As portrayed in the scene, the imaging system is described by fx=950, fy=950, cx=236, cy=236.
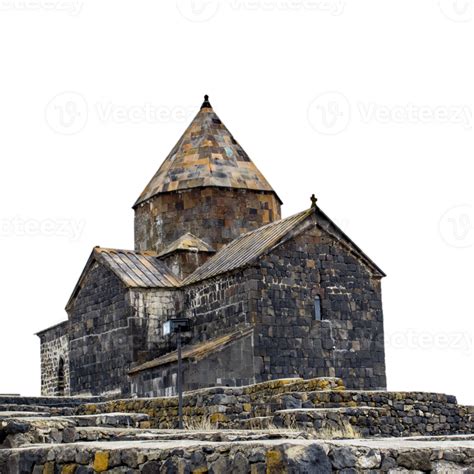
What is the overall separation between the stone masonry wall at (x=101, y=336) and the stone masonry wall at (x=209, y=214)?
78.1 inches

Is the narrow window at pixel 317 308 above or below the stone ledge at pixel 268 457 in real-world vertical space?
above

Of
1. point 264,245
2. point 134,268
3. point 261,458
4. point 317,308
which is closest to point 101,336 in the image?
point 134,268

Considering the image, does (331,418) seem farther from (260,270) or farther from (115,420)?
(260,270)

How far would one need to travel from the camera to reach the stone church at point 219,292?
1838cm

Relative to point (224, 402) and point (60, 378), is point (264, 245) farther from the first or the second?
point (60, 378)

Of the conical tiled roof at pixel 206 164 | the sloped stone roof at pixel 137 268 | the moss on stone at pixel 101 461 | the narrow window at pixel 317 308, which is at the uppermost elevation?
the conical tiled roof at pixel 206 164

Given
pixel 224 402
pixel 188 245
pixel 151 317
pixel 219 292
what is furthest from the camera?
pixel 188 245

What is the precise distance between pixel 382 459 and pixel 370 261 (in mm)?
14924

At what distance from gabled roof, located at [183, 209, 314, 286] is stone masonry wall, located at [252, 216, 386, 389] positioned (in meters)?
0.26

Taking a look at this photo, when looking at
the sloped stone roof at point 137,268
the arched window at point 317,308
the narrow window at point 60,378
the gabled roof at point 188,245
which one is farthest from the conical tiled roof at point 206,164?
the narrow window at point 60,378

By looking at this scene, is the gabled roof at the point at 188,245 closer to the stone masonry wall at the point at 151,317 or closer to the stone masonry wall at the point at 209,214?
the stone masonry wall at the point at 209,214

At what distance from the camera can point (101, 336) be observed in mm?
21078

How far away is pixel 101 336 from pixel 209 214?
377 cm

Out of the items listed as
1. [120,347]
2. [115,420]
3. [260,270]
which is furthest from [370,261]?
[115,420]
